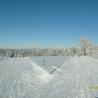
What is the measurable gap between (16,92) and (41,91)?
1323 millimetres

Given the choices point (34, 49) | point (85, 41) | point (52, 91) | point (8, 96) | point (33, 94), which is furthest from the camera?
point (34, 49)

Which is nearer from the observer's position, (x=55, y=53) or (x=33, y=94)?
(x=33, y=94)

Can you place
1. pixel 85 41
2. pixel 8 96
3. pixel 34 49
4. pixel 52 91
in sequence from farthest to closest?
pixel 34 49, pixel 85 41, pixel 52 91, pixel 8 96

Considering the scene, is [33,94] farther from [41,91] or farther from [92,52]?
[92,52]

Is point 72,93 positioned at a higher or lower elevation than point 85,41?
lower

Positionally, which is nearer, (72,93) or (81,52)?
(72,93)

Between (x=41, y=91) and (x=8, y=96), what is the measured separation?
182cm

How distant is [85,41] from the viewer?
84.2 m

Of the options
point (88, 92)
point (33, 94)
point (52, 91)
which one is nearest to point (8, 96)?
point (33, 94)

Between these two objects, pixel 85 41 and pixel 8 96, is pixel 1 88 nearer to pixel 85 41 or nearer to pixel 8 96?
pixel 8 96

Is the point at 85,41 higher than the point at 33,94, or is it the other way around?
the point at 85,41

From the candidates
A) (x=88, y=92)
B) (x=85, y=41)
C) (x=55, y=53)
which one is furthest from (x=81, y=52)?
(x=88, y=92)

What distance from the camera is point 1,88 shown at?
945 centimetres

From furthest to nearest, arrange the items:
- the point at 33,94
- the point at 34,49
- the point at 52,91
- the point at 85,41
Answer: the point at 34,49 → the point at 85,41 → the point at 52,91 → the point at 33,94
